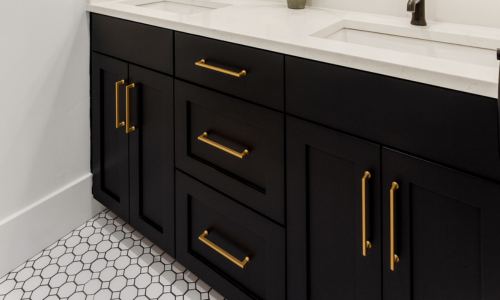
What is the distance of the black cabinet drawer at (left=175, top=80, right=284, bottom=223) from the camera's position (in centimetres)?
109

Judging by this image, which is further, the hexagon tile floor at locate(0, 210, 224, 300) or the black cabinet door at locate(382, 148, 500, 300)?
the hexagon tile floor at locate(0, 210, 224, 300)

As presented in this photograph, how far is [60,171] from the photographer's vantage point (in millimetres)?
1689

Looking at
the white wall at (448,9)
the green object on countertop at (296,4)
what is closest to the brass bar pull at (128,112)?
the green object on countertop at (296,4)

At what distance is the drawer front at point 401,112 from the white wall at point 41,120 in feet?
3.41

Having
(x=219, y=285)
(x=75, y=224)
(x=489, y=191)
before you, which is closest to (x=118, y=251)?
(x=75, y=224)

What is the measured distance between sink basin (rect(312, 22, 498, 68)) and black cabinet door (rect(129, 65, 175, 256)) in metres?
0.60

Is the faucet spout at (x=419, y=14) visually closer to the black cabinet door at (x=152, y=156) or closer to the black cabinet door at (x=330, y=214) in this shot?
the black cabinet door at (x=330, y=214)

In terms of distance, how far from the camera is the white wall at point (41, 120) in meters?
1.42

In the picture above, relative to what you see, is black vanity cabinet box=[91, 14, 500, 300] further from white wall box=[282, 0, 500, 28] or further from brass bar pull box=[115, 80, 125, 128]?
white wall box=[282, 0, 500, 28]

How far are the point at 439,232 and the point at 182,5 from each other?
4.86 ft

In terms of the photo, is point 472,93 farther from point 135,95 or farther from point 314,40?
point 135,95

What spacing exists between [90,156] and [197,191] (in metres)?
0.73

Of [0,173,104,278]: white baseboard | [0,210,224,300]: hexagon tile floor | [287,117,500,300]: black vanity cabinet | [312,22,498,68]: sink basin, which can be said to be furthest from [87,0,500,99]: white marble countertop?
[0,210,224,300]: hexagon tile floor

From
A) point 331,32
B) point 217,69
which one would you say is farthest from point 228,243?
point 331,32
